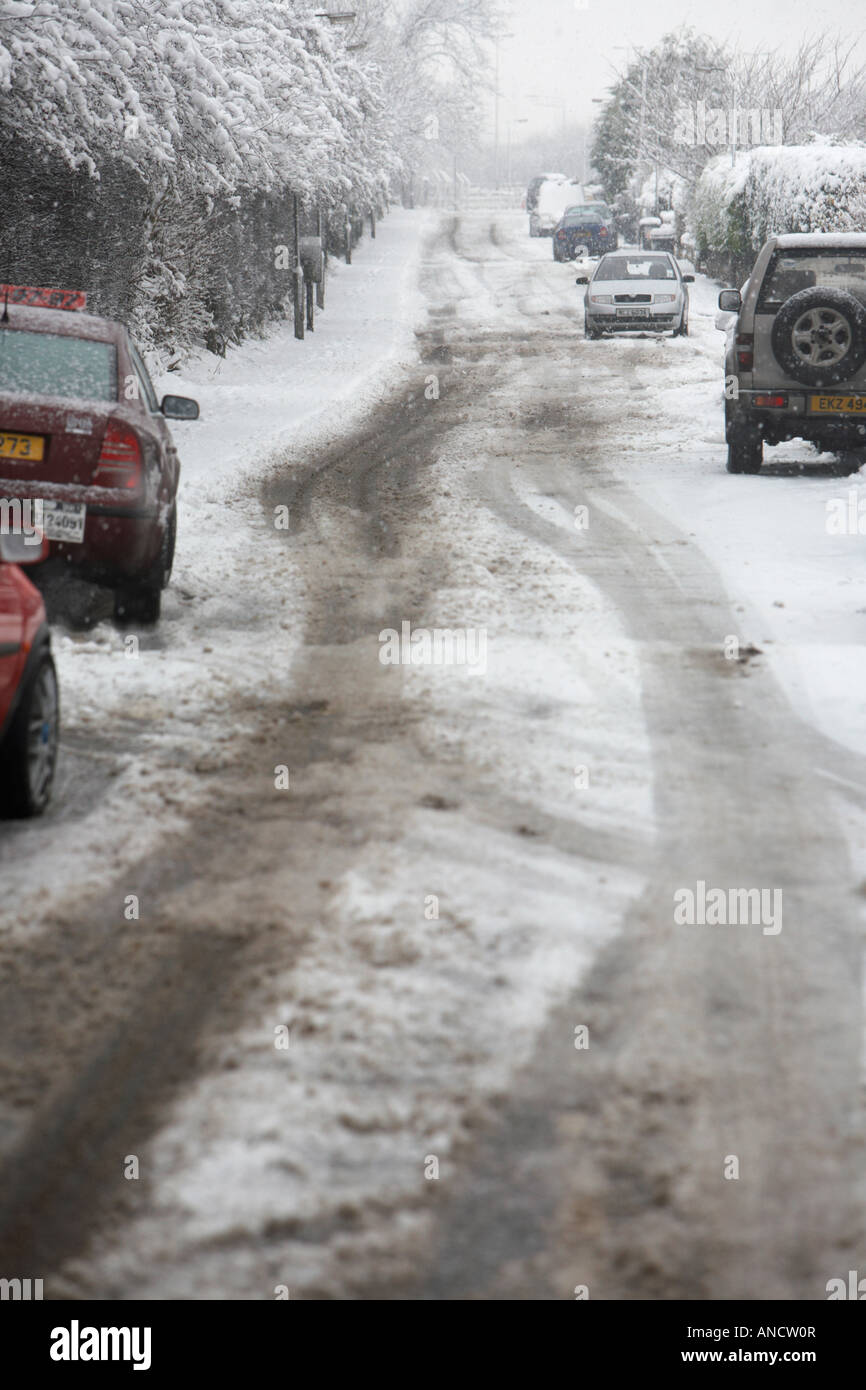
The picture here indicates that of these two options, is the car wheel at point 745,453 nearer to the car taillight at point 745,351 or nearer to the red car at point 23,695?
the car taillight at point 745,351

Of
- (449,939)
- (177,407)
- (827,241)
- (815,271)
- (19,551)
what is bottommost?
(449,939)

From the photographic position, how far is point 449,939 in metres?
4.21

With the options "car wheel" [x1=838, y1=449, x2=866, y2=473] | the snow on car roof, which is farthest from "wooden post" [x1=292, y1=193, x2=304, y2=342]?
the snow on car roof

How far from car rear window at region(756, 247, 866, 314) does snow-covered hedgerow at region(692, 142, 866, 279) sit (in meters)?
19.0

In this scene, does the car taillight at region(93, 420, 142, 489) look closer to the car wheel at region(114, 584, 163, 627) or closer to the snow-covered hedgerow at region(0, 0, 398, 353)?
the car wheel at region(114, 584, 163, 627)

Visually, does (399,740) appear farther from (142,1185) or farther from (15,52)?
(15,52)

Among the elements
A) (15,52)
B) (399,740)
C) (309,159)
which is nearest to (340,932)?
(399,740)

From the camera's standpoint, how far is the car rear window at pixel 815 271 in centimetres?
1226

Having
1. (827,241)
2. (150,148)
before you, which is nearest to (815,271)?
(827,241)

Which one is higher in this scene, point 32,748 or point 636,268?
point 636,268

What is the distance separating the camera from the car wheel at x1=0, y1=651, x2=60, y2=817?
478 cm

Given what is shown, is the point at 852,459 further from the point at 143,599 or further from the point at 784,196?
the point at 784,196

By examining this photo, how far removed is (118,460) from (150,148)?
9.06m

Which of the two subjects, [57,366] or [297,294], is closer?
[57,366]
